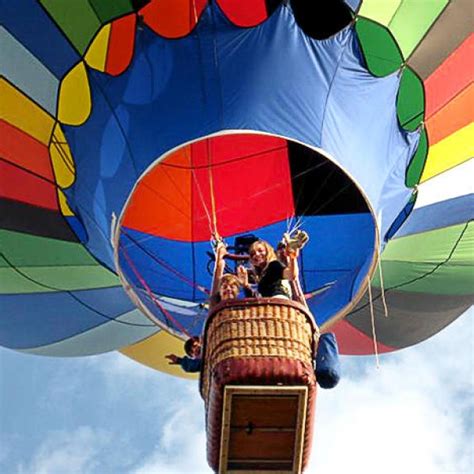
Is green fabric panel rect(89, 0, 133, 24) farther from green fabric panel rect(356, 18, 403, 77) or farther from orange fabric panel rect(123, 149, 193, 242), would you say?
orange fabric panel rect(123, 149, 193, 242)

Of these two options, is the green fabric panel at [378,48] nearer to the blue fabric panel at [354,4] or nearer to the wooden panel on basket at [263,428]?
the blue fabric panel at [354,4]

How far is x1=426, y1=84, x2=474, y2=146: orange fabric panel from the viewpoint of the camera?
6.10 metres

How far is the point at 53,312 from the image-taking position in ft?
22.1

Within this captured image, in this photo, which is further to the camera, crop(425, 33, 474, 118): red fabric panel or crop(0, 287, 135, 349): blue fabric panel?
crop(0, 287, 135, 349): blue fabric panel

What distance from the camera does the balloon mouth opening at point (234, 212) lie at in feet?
21.5

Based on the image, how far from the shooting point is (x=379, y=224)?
5.57m

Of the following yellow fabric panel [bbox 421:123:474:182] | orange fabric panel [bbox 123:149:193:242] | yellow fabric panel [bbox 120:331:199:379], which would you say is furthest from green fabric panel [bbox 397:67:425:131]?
yellow fabric panel [bbox 120:331:199:379]

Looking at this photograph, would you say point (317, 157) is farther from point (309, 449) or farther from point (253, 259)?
point (309, 449)

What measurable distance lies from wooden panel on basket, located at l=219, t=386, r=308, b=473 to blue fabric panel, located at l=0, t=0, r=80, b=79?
230 centimetres

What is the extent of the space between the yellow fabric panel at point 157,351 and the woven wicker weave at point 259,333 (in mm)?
2675

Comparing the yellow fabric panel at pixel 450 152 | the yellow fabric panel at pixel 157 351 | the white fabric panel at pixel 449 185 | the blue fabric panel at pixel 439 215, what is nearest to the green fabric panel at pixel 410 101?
the yellow fabric panel at pixel 450 152

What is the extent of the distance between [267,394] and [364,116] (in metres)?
1.97

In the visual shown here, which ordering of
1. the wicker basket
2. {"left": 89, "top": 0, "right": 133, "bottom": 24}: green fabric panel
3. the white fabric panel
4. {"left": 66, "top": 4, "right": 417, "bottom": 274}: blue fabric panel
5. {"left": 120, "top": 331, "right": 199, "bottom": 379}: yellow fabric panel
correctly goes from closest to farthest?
the wicker basket, {"left": 66, "top": 4, "right": 417, "bottom": 274}: blue fabric panel, {"left": 89, "top": 0, "right": 133, "bottom": 24}: green fabric panel, the white fabric panel, {"left": 120, "top": 331, "right": 199, "bottom": 379}: yellow fabric panel

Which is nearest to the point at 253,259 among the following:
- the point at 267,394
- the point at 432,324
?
the point at 267,394
